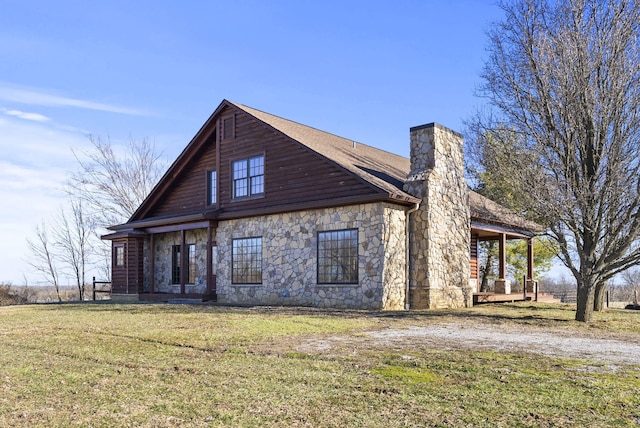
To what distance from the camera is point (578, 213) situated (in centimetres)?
1417

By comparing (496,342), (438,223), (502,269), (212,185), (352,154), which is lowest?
(496,342)

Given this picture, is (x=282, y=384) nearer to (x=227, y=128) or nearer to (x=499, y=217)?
(x=227, y=128)

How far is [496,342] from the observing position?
31.1 ft

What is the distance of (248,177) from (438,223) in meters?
7.19

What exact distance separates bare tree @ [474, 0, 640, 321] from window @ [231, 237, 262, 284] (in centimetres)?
886

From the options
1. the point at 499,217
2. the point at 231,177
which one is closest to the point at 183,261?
the point at 231,177

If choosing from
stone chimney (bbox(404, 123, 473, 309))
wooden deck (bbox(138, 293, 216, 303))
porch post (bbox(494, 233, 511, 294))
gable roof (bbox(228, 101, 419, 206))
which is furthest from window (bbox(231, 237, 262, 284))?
porch post (bbox(494, 233, 511, 294))

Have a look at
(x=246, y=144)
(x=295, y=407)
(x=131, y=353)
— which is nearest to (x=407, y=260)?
(x=246, y=144)

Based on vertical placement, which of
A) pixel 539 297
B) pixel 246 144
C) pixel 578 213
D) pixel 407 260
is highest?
pixel 246 144

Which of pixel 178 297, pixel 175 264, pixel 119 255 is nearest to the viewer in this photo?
pixel 178 297

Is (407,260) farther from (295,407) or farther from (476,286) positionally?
(295,407)

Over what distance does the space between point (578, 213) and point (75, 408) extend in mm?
12461

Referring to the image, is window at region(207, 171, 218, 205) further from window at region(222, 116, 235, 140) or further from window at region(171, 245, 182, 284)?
window at region(171, 245, 182, 284)

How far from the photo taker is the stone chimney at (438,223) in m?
17.1
